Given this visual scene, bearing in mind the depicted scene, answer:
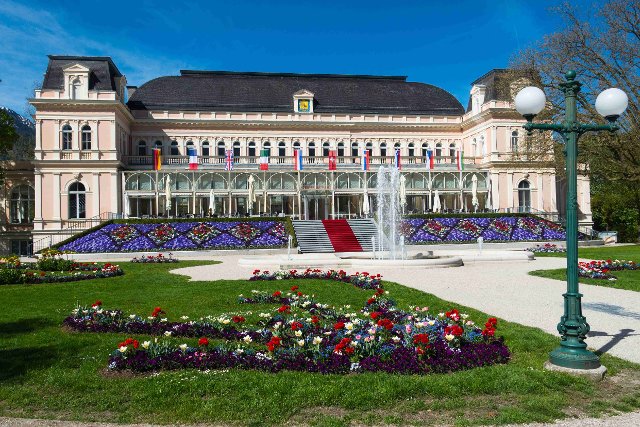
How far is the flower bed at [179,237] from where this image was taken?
2997 centimetres

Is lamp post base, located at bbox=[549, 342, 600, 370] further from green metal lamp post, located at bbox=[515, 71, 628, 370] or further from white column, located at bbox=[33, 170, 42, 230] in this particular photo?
white column, located at bbox=[33, 170, 42, 230]

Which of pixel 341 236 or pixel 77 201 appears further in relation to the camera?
pixel 77 201

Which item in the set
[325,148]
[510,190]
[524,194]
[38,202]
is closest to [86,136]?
[38,202]

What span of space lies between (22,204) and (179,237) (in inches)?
669

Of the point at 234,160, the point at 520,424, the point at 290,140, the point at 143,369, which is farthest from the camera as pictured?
the point at 290,140

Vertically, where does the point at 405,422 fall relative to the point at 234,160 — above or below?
below

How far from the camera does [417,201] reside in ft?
148

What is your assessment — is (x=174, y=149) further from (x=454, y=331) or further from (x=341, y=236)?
(x=454, y=331)

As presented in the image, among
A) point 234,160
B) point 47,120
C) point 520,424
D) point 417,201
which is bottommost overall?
point 520,424

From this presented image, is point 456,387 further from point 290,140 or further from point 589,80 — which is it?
point 290,140

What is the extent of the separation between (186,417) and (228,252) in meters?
24.8

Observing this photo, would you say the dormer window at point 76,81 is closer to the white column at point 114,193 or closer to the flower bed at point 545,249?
the white column at point 114,193

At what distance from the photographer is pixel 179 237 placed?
31.3 m

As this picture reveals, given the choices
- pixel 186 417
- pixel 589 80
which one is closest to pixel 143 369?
pixel 186 417
